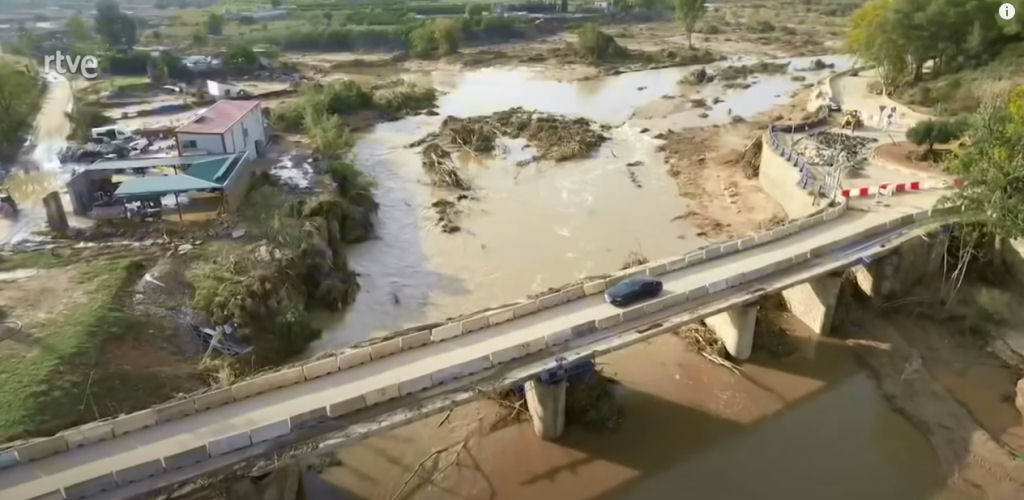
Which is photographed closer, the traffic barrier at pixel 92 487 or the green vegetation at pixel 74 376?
the traffic barrier at pixel 92 487

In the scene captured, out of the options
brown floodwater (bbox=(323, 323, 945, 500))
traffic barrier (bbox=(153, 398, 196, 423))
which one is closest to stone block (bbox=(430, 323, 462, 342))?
brown floodwater (bbox=(323, 323, 945, 500))

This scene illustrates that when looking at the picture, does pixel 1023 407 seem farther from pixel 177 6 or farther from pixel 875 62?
pixel 177 6

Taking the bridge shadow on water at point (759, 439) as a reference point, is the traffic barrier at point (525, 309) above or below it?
above

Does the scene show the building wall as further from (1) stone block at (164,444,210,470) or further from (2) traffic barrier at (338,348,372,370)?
(1) stone block at (164,444,210,470)

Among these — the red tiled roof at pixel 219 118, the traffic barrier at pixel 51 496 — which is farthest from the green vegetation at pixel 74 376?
the red tiled roof at pixel 219 118

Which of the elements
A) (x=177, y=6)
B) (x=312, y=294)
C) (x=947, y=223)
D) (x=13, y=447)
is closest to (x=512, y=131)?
(x=312, y=294)

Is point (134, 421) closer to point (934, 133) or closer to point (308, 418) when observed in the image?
point (308, 418)

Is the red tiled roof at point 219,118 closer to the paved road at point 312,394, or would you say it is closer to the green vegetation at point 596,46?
the paved road at point 312,394

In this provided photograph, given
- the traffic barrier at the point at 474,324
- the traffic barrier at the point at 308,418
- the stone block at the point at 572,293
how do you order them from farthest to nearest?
the stone block at the point at 572,293 → the traffic barrier at the point at 474,324 → the traffic barrier at the point at 308,418
